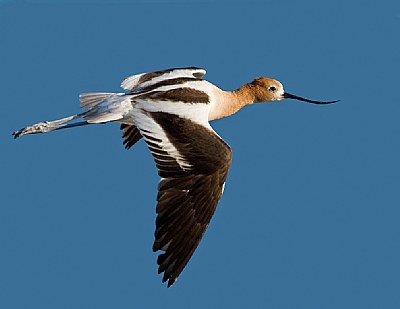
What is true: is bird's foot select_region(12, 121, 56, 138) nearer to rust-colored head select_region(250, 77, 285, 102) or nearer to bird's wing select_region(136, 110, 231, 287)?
bird's wing select_region(136, 110, 231, 287)

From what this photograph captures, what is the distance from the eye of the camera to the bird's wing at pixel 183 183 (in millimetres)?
6113

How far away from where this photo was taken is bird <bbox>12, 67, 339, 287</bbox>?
20.1 feet

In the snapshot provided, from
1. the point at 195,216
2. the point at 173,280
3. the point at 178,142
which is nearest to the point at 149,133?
the point at 178,142

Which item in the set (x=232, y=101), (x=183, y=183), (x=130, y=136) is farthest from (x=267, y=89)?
(x=183, y=183)

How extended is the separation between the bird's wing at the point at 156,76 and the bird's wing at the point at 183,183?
88 cm

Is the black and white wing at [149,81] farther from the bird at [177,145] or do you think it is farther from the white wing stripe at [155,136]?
the white wing stripe at [155,136]

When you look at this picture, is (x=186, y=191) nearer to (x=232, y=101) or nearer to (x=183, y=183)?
(x=183, y=183)

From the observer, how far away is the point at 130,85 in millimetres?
7578

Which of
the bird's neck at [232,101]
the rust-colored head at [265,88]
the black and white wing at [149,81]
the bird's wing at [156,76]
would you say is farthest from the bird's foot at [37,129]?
the rust-colored head at [265,88]

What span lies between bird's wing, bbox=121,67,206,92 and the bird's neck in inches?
13.3

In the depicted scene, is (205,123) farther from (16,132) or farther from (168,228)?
(16,132)

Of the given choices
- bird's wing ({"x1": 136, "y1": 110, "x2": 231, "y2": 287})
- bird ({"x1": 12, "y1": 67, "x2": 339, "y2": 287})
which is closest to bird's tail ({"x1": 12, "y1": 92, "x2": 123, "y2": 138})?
bird ({"x1": 12, "y1": 67, "x2": 339, "y2": 287})

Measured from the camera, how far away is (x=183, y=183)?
6.20 metres

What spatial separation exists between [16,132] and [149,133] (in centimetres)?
142
